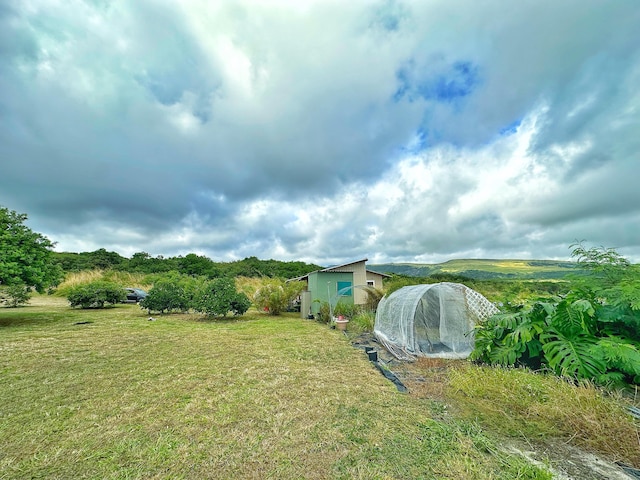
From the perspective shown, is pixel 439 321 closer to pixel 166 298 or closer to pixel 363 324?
pixel 363 324

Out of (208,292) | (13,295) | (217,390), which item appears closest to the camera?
(217,390)

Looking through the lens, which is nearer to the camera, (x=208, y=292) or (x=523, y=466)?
(x=523, y=466)

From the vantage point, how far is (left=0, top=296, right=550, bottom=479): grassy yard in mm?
2391

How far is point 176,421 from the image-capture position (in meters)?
3.19

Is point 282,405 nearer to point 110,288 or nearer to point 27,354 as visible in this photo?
point 27,354

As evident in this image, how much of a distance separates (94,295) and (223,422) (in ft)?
52.6

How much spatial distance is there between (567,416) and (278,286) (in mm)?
12524

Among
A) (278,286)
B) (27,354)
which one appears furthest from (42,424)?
(278,286)

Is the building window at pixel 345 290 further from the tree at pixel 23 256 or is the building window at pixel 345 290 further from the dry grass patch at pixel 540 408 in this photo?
the tree at pixel 23 256

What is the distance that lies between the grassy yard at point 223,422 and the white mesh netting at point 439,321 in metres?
1.27

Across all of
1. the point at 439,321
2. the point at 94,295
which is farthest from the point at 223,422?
the point at 94,295

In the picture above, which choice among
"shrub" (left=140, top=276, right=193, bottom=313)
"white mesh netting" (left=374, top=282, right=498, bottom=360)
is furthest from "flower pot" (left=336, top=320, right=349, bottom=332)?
"shrub" (left=140, top=276, right=193, bottom=313)

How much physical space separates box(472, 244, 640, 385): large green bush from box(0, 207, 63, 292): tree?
13.0 m

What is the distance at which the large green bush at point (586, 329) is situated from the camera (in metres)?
3.52
